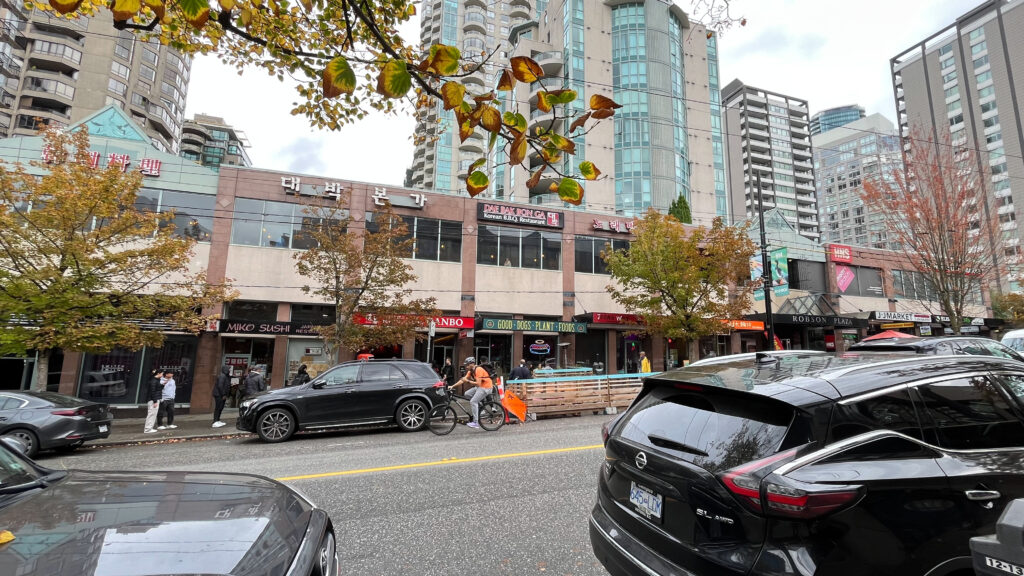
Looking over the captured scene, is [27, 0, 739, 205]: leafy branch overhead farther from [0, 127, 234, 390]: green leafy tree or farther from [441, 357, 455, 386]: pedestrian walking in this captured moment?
[441, 357, 455, 386]: pedestrian walking

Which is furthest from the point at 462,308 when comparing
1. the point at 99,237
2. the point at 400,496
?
the point at 400,496

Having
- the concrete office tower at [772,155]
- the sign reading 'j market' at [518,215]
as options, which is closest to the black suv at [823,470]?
the sign reading 'j market' at [518,215]

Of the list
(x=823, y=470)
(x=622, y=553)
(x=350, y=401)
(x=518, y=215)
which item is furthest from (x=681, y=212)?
(x=823, y=470)

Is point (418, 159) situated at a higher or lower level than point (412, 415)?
higher

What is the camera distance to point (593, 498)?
5039mm

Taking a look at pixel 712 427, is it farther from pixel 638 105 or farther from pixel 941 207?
pixel 638 105

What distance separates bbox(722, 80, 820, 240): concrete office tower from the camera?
83875 mm

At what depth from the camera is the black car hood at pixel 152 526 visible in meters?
1.72

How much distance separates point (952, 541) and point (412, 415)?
994 cm

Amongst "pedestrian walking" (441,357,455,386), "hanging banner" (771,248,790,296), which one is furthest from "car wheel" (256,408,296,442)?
"hanging banner" (771,248,790,296)

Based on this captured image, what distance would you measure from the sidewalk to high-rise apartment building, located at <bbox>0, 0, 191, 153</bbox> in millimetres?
41233

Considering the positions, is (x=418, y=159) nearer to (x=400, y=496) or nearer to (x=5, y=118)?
(x=5, y=118)

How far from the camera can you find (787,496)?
1909 mm

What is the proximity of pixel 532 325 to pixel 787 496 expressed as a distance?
20.1 metres
